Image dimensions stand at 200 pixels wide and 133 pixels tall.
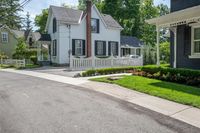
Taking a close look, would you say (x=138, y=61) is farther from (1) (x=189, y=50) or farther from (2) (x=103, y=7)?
(2) (x=103, y=7)

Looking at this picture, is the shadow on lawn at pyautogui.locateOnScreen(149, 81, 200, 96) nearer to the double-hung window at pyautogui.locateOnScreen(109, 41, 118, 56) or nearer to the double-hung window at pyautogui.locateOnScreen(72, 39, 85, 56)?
the double-hung window at pyautogui.locateOnScreen(72, 39, 85, 56)

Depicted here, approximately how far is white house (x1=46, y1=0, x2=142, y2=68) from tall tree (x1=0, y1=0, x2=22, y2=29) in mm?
31504

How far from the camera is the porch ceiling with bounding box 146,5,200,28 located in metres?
12.5

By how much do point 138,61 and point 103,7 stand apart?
27.8 m

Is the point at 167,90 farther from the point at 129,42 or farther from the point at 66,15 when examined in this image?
the point at 129,42

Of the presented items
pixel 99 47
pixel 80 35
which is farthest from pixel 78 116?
pixel 99 47

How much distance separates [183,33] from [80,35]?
627 inches

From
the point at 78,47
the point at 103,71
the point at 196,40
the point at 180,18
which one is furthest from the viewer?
the point at 78,47

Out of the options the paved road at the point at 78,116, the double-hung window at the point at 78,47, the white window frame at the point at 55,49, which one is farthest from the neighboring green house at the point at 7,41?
the paved road at the point at 78,116

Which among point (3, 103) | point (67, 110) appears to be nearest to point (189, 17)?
point (67, 110)

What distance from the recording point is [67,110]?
766 centimetres

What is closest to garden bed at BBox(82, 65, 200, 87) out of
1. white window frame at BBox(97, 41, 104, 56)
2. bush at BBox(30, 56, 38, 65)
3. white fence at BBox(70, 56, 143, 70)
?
white fence at BBox(70, 56, 143, 70)

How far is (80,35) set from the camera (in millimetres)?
29016

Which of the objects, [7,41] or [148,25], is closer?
[7,41]
